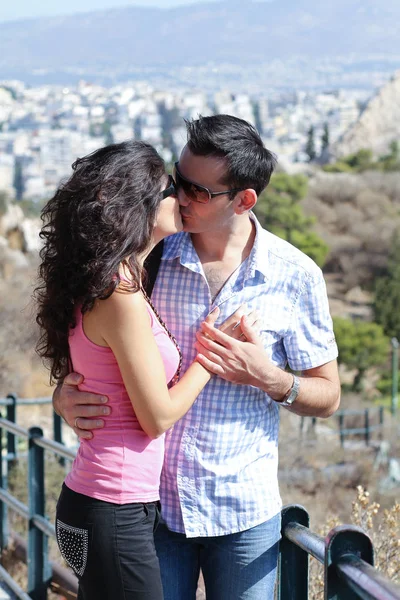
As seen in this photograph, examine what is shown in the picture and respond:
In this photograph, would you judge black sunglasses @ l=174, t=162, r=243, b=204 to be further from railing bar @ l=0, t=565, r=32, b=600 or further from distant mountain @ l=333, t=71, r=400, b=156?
distant mountain @ l=333, t=71, r=400, b=156

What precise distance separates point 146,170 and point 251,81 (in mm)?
124058

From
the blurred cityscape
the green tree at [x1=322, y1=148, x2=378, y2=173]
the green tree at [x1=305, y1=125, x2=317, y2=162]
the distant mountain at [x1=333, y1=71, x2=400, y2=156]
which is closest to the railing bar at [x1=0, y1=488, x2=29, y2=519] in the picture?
the blurred cityscape

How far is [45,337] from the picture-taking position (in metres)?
2.23

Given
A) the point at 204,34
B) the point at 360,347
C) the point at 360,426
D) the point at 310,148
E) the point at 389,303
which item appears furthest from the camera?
the point at 204,34

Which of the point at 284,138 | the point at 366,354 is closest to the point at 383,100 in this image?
the point at 284,138

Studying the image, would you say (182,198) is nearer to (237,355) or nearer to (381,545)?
(237,355)

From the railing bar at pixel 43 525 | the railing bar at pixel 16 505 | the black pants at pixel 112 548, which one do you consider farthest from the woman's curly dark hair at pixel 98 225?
the railing bar at pixel 16 505

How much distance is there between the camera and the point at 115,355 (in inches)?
76.5

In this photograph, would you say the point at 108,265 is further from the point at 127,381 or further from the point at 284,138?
the point at 284,138

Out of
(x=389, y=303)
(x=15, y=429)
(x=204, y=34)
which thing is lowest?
(x=389, y=303)

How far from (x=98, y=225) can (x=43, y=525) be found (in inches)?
79.6

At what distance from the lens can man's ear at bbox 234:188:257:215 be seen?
224cm

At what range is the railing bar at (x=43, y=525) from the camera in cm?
348

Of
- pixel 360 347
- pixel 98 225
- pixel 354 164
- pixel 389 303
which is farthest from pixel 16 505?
pixel 354 164
